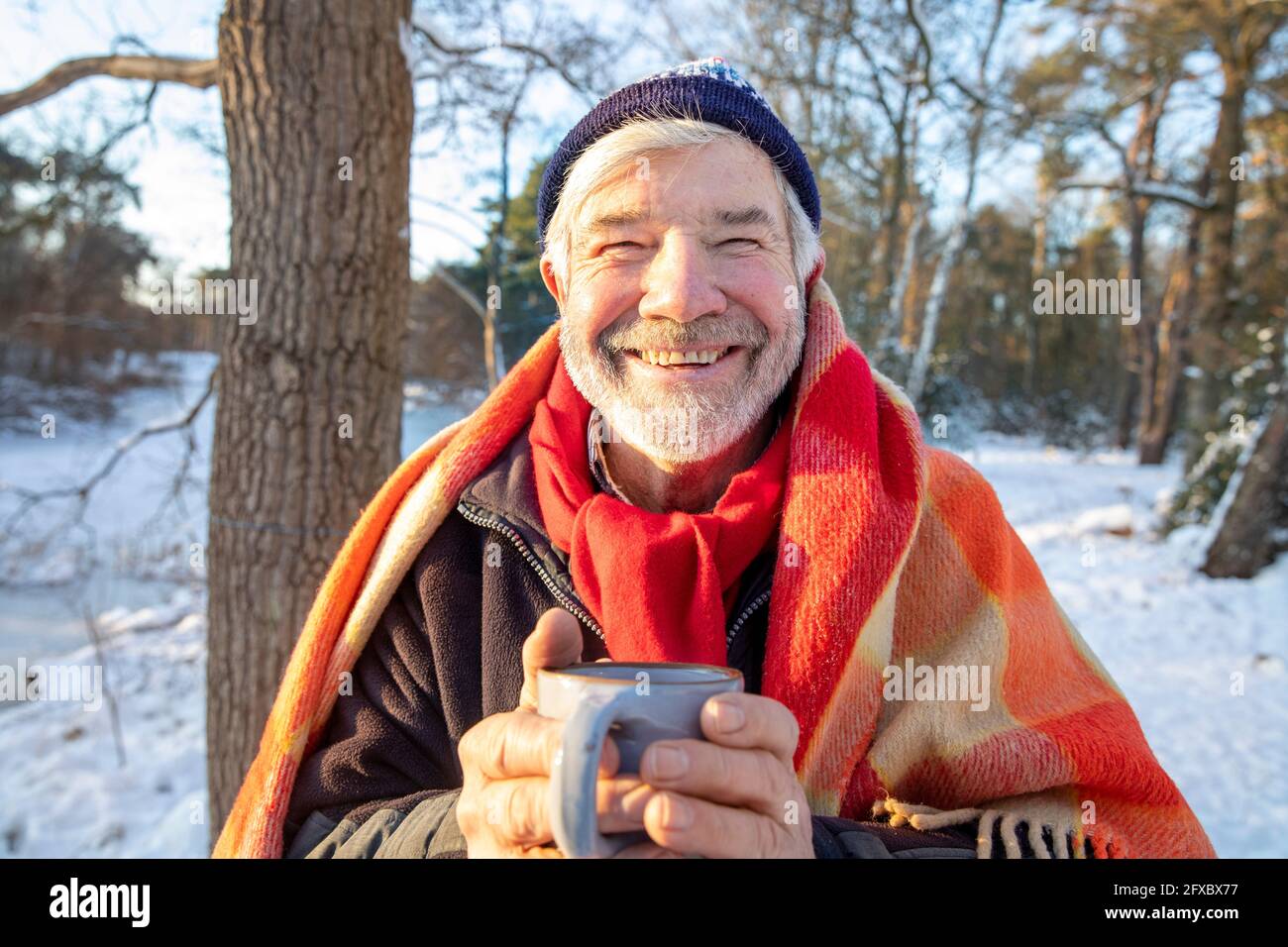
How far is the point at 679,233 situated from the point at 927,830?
1.09 m

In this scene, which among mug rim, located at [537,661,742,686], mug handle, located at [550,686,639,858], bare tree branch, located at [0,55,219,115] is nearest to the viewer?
mug handle, located at [550,686,639,858]

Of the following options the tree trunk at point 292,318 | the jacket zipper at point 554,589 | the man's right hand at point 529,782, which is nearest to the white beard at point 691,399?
the jacket zipper at point 554,589

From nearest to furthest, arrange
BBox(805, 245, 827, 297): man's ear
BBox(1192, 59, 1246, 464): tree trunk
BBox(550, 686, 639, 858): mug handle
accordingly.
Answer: BBox(550, 686, 639, 858): mug handle < BBox(805, 245, 827, 297): man's ear < BBox(1192, 59, 1246, 464): tree trunk

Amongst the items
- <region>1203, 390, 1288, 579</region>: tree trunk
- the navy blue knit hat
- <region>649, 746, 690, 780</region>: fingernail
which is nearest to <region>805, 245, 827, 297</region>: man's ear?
the navy blue knit hat

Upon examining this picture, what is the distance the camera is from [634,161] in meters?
1.51

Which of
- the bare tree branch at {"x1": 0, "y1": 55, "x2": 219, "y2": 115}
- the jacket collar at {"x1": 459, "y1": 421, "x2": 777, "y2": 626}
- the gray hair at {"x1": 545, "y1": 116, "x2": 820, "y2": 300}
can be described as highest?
the bare tree branch at {"x1": 0, "y1": 55, "x2": 219, "y2": 115}

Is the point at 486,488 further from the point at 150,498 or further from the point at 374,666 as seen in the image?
the point at 150,498

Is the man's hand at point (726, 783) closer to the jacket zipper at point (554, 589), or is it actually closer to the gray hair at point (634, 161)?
the jacket zipper at point (554, 589)

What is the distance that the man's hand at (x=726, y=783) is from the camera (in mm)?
874

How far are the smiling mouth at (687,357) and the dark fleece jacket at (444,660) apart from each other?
1.17ft

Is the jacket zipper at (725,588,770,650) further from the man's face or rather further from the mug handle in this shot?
the mug handle

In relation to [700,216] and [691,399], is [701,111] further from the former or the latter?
[691,399]

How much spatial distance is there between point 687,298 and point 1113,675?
5.22 m

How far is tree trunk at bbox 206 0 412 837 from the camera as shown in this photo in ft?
8.05
